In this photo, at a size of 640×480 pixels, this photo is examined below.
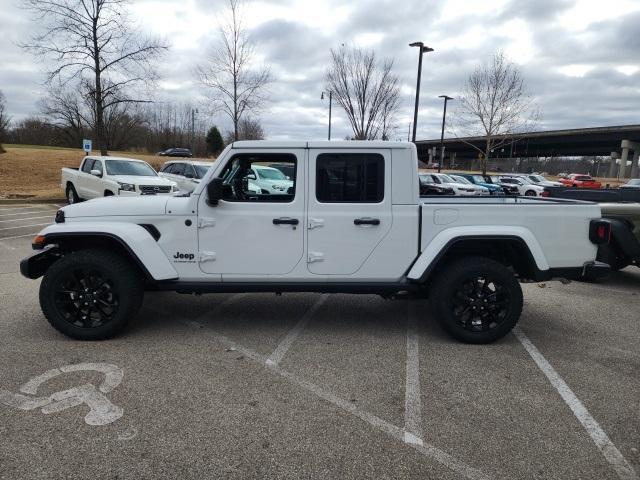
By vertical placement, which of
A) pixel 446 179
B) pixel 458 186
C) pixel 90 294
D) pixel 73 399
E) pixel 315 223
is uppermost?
pixel 446 179

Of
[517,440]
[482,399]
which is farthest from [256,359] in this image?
[517,440]

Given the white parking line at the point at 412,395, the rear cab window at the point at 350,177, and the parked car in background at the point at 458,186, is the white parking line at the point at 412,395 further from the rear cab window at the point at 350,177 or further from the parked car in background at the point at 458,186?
the parked car in background at the point at 458,186

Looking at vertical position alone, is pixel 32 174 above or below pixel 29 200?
above

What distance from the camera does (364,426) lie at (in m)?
3.02

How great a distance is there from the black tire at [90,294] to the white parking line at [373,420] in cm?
101

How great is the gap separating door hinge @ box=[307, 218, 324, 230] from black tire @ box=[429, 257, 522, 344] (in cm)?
119

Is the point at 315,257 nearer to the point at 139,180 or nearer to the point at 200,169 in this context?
the point at 139,180

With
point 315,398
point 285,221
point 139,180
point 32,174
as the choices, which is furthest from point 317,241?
point 32,174

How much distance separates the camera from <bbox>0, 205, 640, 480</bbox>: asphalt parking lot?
8.69 feet

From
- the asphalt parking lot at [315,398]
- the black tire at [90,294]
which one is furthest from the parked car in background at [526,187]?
the black tire at [90,294]

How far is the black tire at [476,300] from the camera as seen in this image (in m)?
4.32

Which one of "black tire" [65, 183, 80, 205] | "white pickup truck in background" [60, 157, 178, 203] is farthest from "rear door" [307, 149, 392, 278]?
"black tire" [65, 183, 80, 205]

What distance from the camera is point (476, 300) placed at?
439 cm

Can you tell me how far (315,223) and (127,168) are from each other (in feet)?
38.3
